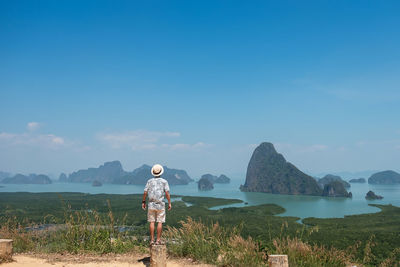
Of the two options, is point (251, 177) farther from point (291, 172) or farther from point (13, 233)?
point (13, 233)

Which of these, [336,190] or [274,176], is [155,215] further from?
[274,176]

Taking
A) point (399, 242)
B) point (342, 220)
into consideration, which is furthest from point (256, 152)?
point (399, 242)

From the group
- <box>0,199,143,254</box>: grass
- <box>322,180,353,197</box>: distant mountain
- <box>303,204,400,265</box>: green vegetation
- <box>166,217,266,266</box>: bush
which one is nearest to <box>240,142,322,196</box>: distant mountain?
<box>322,180,353,197</box>: distant mountain

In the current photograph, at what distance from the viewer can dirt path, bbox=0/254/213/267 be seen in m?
6.03

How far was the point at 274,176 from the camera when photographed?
505 ft

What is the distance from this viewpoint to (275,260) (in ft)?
16.5

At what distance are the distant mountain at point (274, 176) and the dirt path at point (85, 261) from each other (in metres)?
138

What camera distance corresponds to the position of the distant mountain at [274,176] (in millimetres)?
137625

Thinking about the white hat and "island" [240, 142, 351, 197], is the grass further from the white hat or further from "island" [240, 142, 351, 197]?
"island" [240, 142, 351, 197]

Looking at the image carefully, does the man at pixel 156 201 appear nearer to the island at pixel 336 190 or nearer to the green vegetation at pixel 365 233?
the green vegetation at pixel 365 233

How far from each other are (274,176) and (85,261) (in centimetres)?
15559

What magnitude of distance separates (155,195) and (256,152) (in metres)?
190

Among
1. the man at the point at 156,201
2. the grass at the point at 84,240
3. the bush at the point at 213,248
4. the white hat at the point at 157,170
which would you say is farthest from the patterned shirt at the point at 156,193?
the grass at the point at 84,240

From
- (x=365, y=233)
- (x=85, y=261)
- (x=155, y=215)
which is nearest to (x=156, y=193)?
(x=155, y=215)
